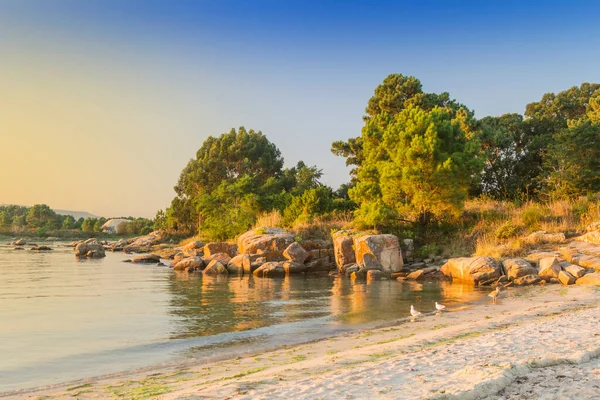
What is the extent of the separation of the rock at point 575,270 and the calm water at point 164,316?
422cm

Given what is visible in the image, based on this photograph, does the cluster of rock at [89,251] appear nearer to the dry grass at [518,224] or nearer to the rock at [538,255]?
the dry grass at [518,224]

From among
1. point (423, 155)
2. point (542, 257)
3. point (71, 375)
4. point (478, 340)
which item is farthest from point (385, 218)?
point (71, 375)

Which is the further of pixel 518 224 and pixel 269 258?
pixel 269 258

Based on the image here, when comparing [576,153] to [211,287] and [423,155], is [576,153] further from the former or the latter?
[211,287]

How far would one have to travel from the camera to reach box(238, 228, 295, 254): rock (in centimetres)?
2773

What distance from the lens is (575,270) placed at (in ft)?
59.6

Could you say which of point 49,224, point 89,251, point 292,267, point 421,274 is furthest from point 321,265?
point 49,224

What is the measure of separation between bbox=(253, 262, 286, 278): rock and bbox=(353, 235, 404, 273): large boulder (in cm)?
428

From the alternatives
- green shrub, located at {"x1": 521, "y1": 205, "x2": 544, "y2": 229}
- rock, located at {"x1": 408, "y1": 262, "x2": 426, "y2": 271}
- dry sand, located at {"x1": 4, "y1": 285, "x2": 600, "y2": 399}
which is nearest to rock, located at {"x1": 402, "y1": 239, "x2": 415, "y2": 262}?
rock, located at {"x1": 408, "y1": 262, "x2": 426, "y2": 271}

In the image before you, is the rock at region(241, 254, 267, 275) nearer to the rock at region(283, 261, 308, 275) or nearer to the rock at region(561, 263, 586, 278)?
the rock at region(283, 261, 308, 275)

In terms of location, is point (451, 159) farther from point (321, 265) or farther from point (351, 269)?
point (321, 265)

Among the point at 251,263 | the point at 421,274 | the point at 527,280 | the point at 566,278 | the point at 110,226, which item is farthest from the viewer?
the point at 110,226

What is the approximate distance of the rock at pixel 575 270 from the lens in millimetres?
17938

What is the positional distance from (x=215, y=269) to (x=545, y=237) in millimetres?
17467
